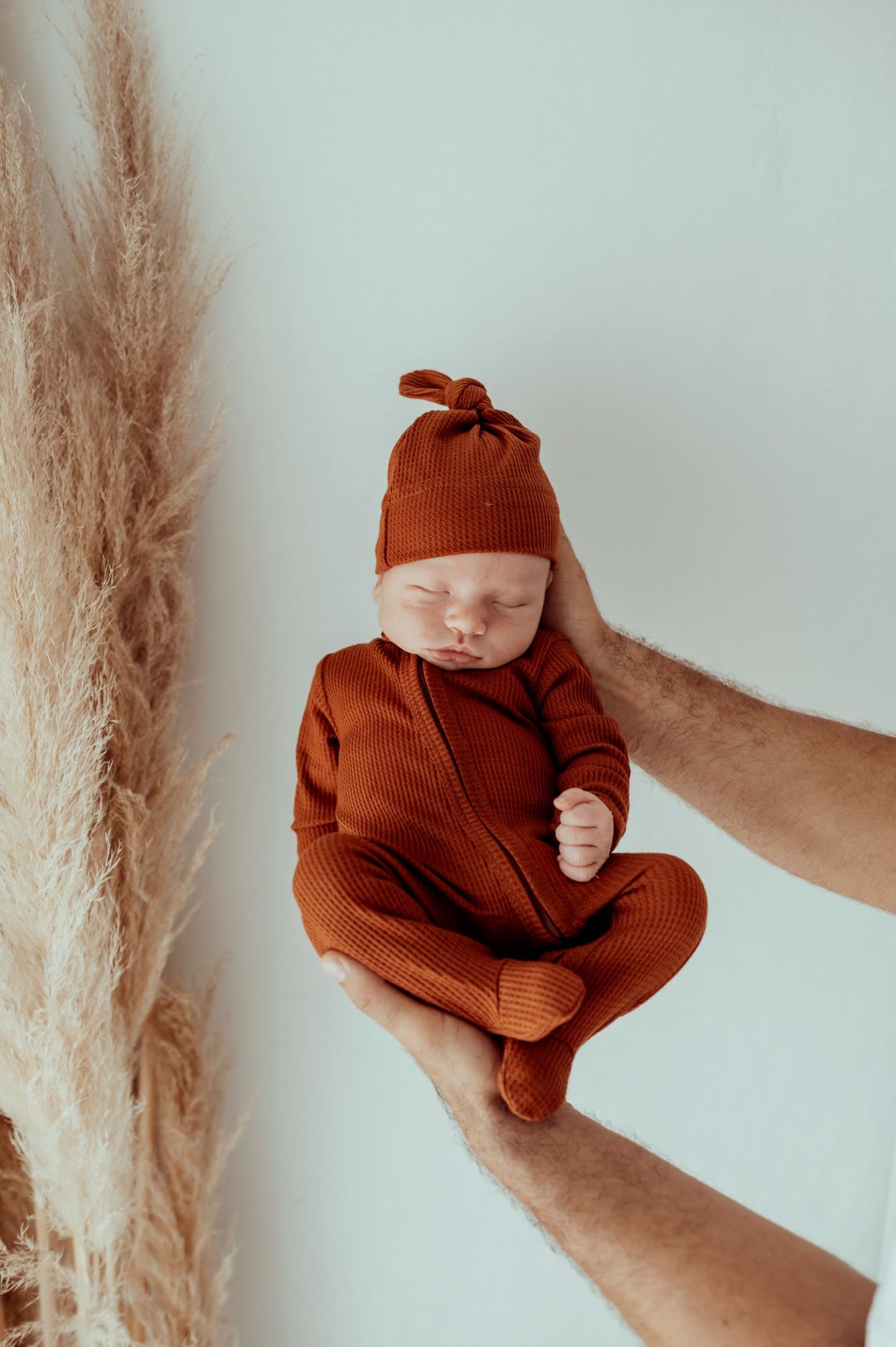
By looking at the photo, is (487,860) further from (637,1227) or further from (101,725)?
(101,725)

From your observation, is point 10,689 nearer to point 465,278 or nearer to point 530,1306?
point 465,278

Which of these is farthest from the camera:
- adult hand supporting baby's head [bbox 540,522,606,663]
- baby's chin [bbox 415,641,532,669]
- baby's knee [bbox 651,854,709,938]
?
adult hand supporting baby's head [bbox 540,522,606,663]

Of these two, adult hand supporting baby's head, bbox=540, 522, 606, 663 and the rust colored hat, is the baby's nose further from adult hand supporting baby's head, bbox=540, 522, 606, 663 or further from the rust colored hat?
adult hand supporting baby's head, bbox=540, 522, 606, 663

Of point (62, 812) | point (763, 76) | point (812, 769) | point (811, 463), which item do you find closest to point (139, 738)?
point (62, 812)

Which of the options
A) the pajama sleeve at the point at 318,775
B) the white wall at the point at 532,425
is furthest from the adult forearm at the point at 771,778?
the pajama sleeve at the point at 318,775

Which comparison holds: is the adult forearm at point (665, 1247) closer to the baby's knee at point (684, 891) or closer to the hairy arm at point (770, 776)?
the baby's knee at point (684, 891)

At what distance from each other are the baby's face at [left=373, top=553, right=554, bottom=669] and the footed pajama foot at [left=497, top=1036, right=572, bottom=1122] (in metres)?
0.42

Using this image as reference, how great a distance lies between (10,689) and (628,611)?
1041 millimetres

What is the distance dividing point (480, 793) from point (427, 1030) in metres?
0.25

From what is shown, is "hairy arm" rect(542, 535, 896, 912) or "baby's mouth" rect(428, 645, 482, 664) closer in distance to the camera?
"baby's mouth" rect(428, 645, 482, 664)

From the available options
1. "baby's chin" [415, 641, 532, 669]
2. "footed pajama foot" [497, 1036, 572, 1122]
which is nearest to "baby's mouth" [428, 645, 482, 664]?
"baby's chin" [415, 641, 532, 669]

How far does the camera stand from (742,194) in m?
1.63

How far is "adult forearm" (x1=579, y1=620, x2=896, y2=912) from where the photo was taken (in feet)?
4.91

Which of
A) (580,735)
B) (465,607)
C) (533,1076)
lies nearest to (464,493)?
(465,607)
